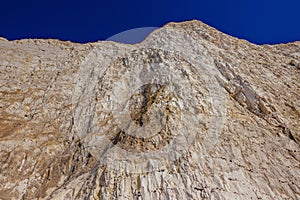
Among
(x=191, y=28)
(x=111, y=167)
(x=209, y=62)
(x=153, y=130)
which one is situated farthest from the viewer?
(x=191, y=28)

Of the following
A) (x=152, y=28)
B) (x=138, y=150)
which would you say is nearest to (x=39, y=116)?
(x=138, y=150)

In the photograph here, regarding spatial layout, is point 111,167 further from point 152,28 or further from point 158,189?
point 152,28

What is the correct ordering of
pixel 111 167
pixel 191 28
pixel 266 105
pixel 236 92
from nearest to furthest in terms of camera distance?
1. pixel 111 167
2. pixel 266 105
3. pixel 236 92
4. pixel 191 28

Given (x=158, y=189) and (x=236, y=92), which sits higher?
(x=236, y=92)

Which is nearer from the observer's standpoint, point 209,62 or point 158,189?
point 158,189

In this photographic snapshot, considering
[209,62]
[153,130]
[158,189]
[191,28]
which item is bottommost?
[158,189]

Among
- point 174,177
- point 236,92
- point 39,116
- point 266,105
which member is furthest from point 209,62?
point 39,116
